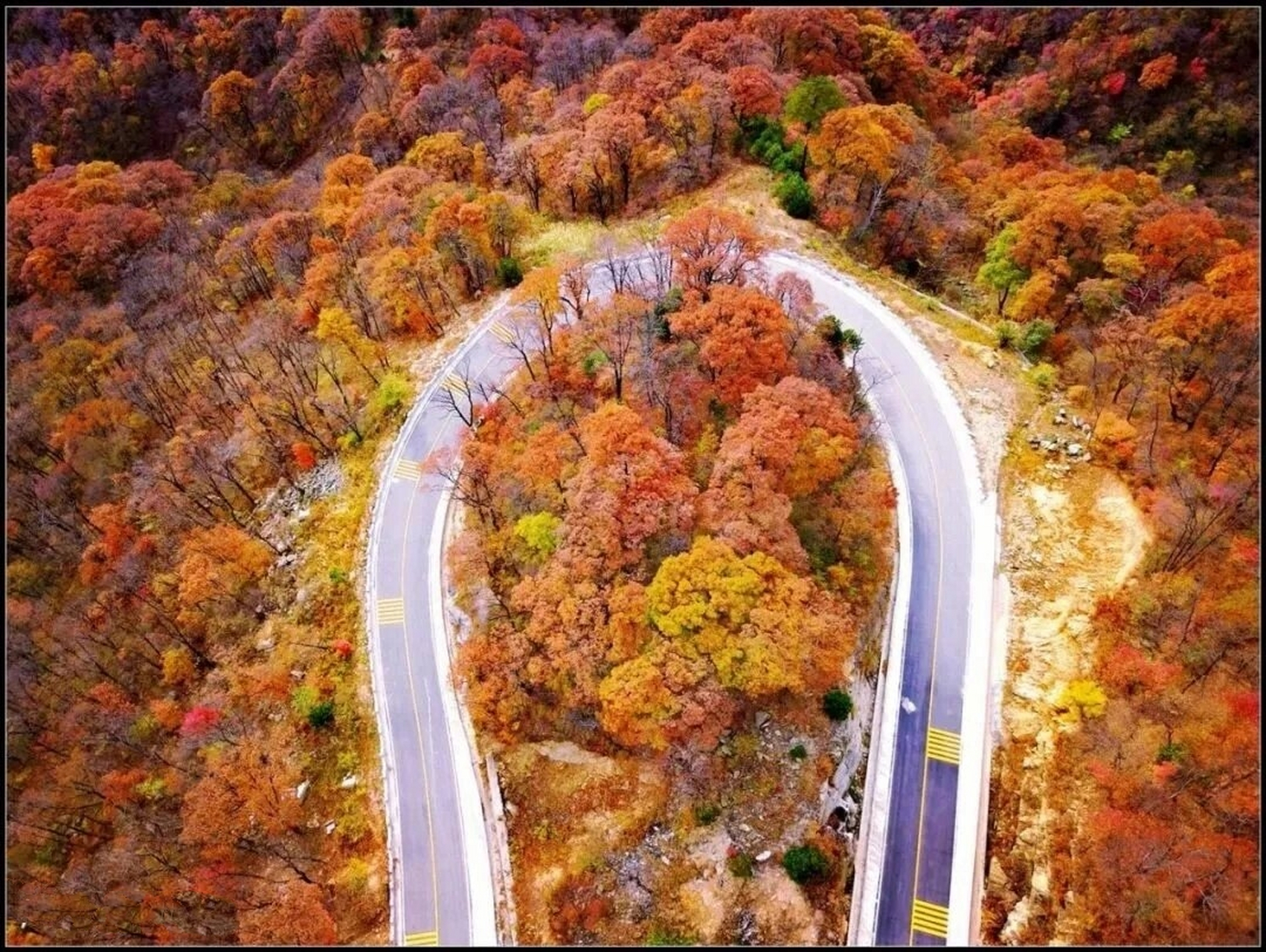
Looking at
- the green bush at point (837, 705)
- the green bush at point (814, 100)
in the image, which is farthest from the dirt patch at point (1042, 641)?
the green bush at point (814, 100)

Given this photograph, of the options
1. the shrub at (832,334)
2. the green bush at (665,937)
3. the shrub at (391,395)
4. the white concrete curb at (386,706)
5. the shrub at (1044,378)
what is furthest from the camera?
the shrub at (391,395)

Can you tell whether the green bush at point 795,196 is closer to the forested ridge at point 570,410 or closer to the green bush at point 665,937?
the forested ridge at point 570,410

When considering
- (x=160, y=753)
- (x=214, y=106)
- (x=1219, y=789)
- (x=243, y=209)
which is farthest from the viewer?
(x=214, y=106)

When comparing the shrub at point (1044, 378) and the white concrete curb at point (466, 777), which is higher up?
the shrub at point (1044, 378)

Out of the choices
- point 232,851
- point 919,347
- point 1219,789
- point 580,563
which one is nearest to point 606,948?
point 580,563

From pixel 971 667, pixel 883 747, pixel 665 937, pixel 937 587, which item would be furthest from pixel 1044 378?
pixel 665 937

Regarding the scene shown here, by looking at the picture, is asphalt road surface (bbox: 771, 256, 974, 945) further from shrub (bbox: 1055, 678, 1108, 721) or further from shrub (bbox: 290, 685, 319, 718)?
shrub (bbox: 290, 685, 319, 718)

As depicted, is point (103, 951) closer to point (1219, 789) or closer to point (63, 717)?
point (63, 717)

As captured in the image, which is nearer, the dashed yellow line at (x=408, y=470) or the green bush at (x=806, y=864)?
the green bush at (x=806, y=864)
